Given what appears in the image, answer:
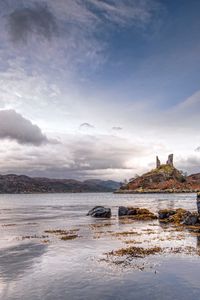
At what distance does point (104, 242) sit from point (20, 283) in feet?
54.3

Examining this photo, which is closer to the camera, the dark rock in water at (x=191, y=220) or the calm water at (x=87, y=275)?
the calm water at (x=87, y=275)

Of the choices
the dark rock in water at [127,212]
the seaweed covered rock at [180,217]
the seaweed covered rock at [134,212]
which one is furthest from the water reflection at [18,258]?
the dark rock in water at [127,212]

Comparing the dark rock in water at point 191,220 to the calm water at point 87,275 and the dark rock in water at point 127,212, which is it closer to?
the calm water at point 87,275

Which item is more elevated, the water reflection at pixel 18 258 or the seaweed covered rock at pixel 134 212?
the seaweed covered rock at pixel 134 212

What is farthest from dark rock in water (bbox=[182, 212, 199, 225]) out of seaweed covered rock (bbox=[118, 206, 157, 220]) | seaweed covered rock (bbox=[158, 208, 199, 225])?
seaweed covered rock (bbox=[118, 206, 157, 220])

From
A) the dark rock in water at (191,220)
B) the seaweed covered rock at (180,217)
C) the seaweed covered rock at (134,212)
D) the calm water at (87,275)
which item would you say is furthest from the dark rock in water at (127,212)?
the calm water at (87,275)

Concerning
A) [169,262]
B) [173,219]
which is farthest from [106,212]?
[169,262]

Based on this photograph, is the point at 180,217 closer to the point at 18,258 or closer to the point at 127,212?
the point at 127,212

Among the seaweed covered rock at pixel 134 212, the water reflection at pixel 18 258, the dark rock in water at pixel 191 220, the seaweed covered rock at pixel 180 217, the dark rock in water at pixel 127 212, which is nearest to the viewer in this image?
the water reflection at pixel 18 258

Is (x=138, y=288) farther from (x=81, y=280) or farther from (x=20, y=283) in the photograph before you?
(x=20, y=283)

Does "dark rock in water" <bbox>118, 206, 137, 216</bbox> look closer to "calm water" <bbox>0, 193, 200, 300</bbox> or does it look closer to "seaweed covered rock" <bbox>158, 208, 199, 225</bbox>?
"seaweed covered rock" <bbox>158, 208, 199, 225</bbox>

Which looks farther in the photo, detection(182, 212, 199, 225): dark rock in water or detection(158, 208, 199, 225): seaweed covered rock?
detection(158, 208, 199, 225): seaweed covered rock

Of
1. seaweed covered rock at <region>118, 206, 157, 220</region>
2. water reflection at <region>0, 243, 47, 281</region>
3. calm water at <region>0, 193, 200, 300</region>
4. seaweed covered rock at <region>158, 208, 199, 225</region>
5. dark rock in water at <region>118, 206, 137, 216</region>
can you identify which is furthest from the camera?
dark rock in water at <region>118, 206, 137, 216</region>

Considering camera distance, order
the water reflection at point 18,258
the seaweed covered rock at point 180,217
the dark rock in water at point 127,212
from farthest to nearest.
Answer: the dark rock in water at point 127,212
the seaweed covered rock at point 180,217
the water reflection at point 18,258
